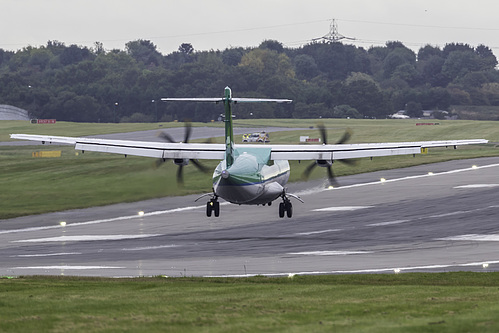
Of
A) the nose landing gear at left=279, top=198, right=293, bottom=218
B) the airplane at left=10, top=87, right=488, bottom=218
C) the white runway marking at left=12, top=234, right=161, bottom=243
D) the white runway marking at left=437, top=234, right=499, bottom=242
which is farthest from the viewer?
the nose landing gear at left=279, top=198, right=293, bottom=218

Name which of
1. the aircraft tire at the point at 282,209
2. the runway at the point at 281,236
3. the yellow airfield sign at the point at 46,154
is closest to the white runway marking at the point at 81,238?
the runway at the point at 281,236

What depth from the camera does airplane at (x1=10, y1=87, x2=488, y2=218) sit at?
4772 cm

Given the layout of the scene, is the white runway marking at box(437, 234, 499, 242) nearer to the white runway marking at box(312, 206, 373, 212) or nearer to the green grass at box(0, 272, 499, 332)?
the white runway marking at box(312, 206, 373, 212)

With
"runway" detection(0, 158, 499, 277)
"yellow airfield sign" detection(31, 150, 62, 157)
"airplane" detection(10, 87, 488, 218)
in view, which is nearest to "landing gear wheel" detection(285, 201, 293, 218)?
"airplane" detection(10, 87, 488, 218)

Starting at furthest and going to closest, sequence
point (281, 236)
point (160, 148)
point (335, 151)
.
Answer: point (160, 148) → point (335, 151) → point (281, 236)

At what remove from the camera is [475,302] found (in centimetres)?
2516

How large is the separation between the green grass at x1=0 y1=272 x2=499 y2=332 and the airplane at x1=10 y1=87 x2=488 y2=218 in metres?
13.9

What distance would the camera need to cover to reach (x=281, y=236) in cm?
5250

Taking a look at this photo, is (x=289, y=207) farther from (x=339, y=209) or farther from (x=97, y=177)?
(x=97, y=177)

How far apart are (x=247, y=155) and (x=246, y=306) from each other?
1006 inches

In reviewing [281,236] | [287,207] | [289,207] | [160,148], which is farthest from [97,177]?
[281,236]

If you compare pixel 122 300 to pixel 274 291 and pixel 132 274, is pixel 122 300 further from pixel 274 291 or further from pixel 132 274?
pixel 132 274

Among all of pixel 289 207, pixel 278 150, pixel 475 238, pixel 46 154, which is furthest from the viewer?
pixel 46 154

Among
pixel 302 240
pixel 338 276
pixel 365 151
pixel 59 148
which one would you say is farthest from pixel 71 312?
pixel 59 148
